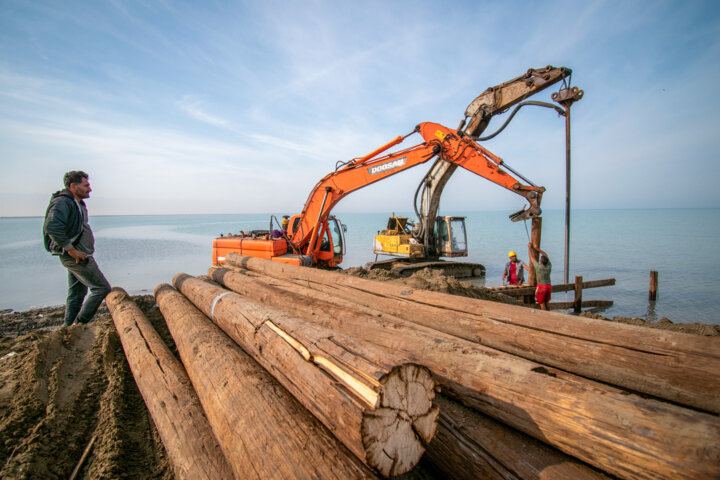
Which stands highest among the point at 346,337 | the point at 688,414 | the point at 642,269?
the point at 346,337

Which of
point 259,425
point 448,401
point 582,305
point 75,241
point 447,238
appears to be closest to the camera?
point 259,425

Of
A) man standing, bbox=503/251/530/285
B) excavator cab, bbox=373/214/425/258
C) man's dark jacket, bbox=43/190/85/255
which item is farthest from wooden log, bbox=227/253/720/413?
excavator cab, bbox=373/214/425/258

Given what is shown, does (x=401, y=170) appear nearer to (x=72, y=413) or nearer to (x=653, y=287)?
(x=72, y=413)

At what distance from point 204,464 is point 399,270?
9.03 m

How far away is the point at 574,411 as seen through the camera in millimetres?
1470

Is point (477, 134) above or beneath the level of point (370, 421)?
above

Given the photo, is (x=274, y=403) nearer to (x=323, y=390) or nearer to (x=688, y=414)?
(x=323, y=390)

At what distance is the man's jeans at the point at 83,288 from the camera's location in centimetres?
470

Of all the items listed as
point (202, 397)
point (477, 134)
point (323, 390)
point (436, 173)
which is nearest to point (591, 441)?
point (323, 390)

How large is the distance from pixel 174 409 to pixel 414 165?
6581 mm

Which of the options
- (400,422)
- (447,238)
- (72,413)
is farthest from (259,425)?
(447,238)

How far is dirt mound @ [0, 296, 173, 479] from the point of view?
1.97 meters

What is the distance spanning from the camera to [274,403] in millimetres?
1810

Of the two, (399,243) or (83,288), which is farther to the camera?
(399,243)
